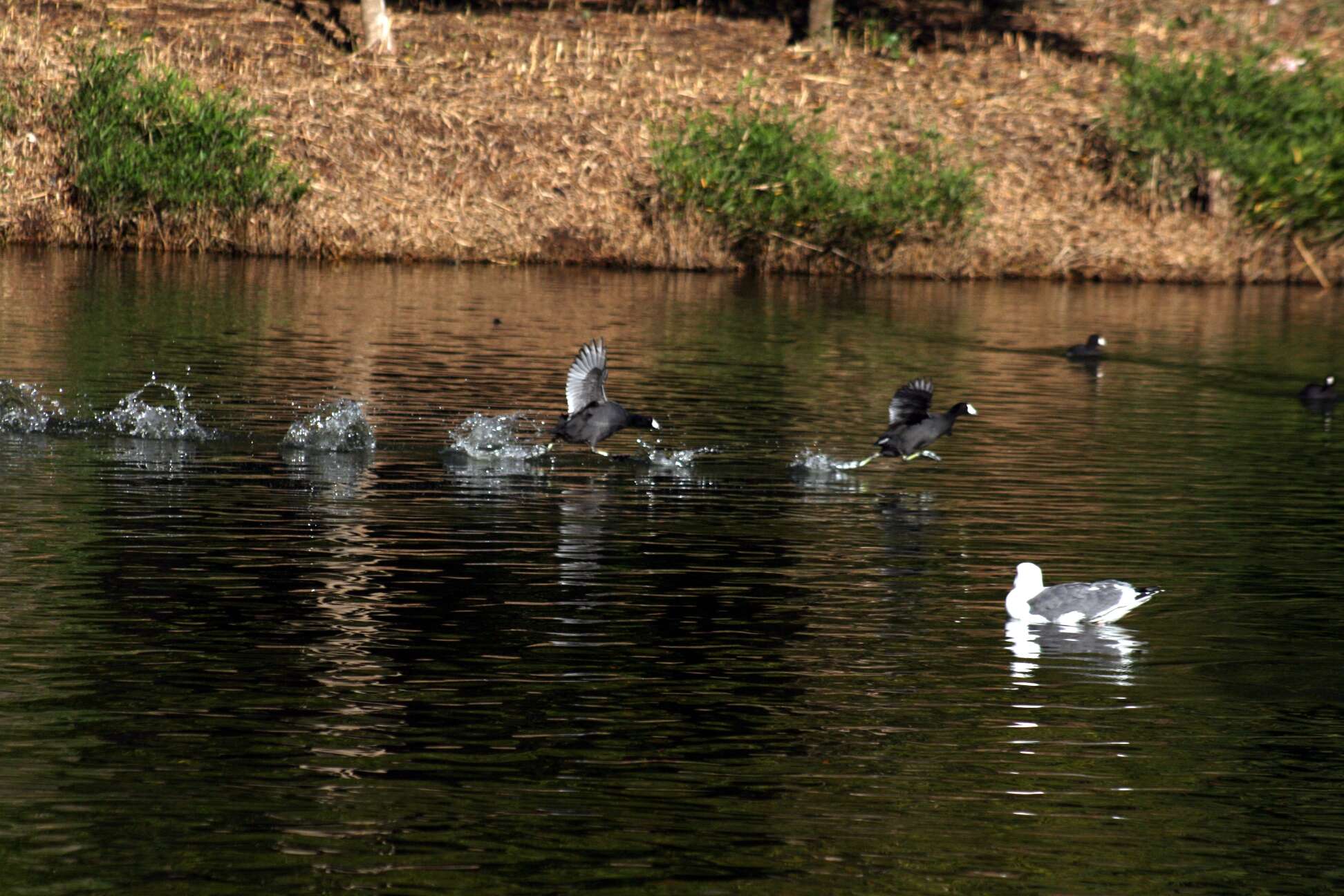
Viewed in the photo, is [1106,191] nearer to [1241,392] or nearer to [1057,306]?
[1057,306]

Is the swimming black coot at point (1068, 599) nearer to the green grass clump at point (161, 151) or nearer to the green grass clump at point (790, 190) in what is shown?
the green grass clump at point (161, 151)

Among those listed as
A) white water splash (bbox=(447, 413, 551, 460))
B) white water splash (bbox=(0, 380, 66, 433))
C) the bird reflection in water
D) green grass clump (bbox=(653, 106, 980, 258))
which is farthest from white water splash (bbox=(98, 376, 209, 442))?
green grass clump (bbox=(653, 106, 980, 258))

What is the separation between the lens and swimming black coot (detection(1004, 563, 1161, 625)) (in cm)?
1273

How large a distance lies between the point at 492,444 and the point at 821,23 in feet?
139

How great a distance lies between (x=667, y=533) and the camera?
16.3 metres

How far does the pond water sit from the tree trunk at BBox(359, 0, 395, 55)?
29585mm

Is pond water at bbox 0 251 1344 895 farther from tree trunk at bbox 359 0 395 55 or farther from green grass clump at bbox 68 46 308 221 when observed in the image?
tree trunk at bbox 359 0 395 55

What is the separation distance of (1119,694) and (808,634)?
6.95 feet

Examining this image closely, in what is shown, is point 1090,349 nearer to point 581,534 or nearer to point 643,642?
point 581,534

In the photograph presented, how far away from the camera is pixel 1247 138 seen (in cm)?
5062

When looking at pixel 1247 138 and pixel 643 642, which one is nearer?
pixel 643 642

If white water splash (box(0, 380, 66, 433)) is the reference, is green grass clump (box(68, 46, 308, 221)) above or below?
above

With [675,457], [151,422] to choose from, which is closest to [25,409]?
[151,422]

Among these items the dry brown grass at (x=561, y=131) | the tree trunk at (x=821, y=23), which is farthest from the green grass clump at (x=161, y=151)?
the tree trunk at (x=821, y=23)
